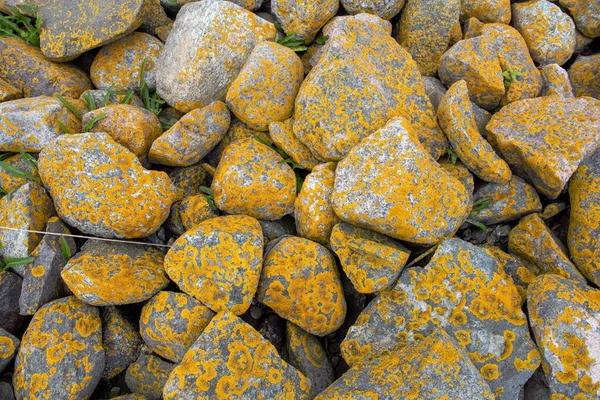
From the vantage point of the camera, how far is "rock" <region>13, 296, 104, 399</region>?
288 cm

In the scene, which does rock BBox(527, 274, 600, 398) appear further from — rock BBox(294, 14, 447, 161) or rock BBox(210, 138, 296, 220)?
rock BBox(210, 138, 296, 220)

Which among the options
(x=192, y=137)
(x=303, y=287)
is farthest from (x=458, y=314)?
(x=192, y=137)

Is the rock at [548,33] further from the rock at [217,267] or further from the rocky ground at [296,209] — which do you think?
the rock at [217,267]

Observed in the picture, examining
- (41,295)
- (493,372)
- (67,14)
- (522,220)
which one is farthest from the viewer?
(67,14)

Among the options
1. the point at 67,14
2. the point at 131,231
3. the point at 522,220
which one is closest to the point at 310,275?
the point at 131,231

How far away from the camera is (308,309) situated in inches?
123

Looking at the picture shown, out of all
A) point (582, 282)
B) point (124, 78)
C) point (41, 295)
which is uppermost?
point (124, 78)

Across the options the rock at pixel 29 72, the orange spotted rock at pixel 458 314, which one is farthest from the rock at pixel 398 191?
the rock at pixel 29 72

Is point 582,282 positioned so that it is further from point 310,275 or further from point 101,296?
point 101,296

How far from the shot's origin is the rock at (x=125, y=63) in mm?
4039

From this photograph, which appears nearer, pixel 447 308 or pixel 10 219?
pixel 447 308

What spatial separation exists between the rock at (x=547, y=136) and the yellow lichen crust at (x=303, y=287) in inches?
63.7

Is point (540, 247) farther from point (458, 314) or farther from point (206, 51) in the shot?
point (206, 51)

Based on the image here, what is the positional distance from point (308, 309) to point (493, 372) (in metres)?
1.23
